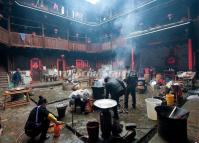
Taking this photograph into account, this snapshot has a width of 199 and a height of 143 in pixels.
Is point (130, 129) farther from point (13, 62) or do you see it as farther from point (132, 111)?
point (13, 62)

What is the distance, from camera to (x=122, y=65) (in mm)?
20141

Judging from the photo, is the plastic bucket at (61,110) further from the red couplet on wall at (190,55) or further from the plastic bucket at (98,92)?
the red couplet on wall at (190,55)

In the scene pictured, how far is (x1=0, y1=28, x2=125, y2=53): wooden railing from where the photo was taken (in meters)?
14.8

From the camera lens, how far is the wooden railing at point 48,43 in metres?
14.8

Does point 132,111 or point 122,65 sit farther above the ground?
point 122,65

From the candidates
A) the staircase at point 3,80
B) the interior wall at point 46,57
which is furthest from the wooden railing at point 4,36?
the staircase at point 3,80

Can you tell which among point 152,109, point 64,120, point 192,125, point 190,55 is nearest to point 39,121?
point 64,120

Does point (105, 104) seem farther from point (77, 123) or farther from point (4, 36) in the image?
point (4, 36)

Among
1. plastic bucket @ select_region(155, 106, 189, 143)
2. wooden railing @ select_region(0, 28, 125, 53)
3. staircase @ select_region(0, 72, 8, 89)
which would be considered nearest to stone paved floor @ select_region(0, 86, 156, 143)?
plastic bucket @ select_region(155, 106, 189, 143)

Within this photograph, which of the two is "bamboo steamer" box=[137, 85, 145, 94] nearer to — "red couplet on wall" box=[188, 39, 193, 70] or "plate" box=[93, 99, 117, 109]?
"red couplet on wall" box=[188, 39, 193, 70]

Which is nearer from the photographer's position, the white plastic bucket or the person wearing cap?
the person wearing cap

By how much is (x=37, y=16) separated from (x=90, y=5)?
1036 cm

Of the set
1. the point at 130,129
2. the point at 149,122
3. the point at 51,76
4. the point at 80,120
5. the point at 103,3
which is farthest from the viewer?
the point at 103,3

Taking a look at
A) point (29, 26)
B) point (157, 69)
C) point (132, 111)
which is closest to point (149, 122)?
point (132, 111)
